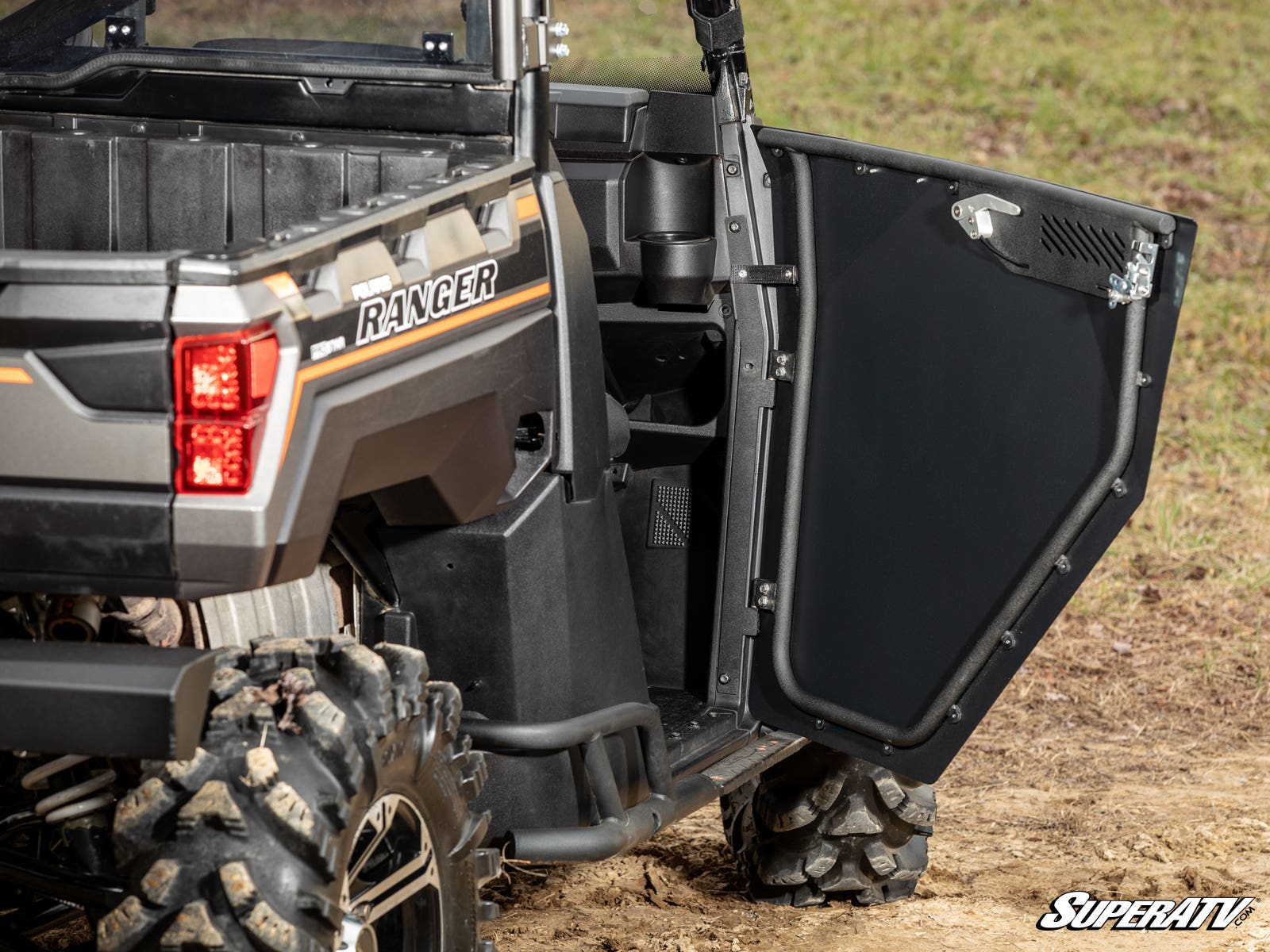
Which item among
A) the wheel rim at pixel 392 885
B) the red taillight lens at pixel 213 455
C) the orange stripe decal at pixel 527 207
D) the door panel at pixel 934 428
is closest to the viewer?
the red taillight lens at pixel 213 455

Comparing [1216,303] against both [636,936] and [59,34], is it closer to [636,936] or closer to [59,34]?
[636,936]

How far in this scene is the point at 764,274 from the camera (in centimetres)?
381

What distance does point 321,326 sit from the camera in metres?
2.39

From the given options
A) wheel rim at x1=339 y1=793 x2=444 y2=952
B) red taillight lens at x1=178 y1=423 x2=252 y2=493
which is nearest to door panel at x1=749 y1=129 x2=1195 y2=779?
wheel rim at x1=339 y1=793 x2=444 y2=952

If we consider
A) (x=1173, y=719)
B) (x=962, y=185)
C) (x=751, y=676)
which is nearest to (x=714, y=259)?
(x=962, y=185)

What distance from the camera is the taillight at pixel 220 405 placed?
2254mm

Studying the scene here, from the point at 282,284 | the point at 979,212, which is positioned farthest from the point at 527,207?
the point at 979,212

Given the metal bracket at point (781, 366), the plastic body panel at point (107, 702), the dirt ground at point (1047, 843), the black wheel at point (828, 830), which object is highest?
the metal bracket at point (781, 366)

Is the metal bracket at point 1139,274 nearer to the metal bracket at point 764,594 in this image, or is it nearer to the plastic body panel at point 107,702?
the metal bracket at point 764,594

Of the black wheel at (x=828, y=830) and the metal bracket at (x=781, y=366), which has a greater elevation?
the metal bracket at (x=781, y=366)

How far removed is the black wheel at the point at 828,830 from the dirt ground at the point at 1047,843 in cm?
7

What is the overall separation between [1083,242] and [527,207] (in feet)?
3.62

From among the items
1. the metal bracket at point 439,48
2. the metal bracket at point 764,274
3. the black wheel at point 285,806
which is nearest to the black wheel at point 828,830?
the metal bracket at point 764,274

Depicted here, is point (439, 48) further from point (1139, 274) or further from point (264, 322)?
point (1139, 274)
